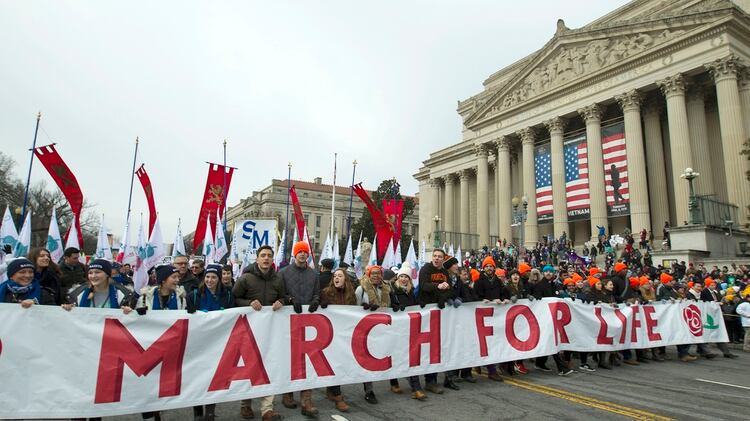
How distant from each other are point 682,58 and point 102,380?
33.1 meters

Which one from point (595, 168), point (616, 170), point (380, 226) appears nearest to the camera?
point (380, 226)

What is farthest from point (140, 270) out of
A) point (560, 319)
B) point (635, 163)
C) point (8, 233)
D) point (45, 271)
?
point (635, 163)

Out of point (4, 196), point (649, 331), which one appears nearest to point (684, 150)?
point (649, 331)

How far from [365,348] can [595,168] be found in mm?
29357

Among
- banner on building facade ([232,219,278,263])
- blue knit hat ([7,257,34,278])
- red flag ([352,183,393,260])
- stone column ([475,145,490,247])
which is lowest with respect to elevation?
blue knit hat ([7,257,34,278])

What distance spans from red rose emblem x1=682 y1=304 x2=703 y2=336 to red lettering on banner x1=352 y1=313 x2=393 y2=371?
7959mm

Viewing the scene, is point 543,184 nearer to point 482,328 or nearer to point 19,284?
point 482,328

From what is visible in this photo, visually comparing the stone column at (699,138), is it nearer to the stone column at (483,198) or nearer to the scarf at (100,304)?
the stone column at (483,198)

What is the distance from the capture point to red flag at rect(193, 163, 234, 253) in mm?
13727

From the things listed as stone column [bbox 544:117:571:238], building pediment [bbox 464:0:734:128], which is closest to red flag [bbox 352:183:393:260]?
stone column [bbox 544:117:571:238]

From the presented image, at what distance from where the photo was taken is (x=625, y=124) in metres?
29.3

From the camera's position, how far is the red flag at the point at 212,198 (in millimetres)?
13727

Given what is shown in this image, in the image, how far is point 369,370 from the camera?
19.4ft

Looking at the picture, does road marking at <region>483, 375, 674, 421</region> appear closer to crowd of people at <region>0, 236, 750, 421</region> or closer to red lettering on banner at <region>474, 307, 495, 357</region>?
crowd of people at <region>0, 236, 750, 421</region>
